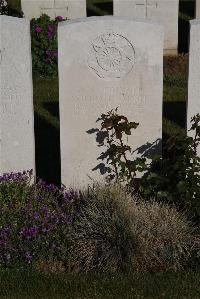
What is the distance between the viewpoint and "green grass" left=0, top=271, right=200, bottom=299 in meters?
4.64

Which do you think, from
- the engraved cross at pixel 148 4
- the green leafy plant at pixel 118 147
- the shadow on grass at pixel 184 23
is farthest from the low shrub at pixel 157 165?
the engraved cross at pixel 148 4

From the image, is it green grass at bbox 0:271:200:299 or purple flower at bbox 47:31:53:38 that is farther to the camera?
purple flower at bbox 47:31:53:38

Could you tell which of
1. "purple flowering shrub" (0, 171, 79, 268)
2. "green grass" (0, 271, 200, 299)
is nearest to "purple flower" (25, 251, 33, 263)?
"purple flowering shrub" (0, 171, 79, 268)

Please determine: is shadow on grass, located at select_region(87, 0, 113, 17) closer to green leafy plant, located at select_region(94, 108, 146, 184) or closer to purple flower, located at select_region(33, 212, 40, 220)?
green leafy plant, located at select_region(94, 108, 146, 184)

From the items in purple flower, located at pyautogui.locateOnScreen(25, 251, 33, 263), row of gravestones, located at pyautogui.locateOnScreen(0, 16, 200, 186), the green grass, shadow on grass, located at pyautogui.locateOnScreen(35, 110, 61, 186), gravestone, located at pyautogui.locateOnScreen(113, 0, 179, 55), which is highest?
gravestone, located at pyautogui.locateOnScreen(113, 0, 179, 55)

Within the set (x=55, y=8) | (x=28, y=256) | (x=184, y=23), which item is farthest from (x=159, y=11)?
(x=28, y=256)

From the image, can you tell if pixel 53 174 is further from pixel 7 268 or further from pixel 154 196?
pixel 7 268

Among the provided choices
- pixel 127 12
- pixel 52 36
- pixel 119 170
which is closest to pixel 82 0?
pixel 127 12

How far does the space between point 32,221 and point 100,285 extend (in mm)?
901

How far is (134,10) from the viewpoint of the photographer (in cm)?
1203

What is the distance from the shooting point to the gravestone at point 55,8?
12227 millimetres

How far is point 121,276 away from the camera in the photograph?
4.92 meters

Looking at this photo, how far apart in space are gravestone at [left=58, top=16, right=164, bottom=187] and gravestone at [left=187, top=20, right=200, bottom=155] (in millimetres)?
262

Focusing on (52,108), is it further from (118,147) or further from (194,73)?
(194,73)
